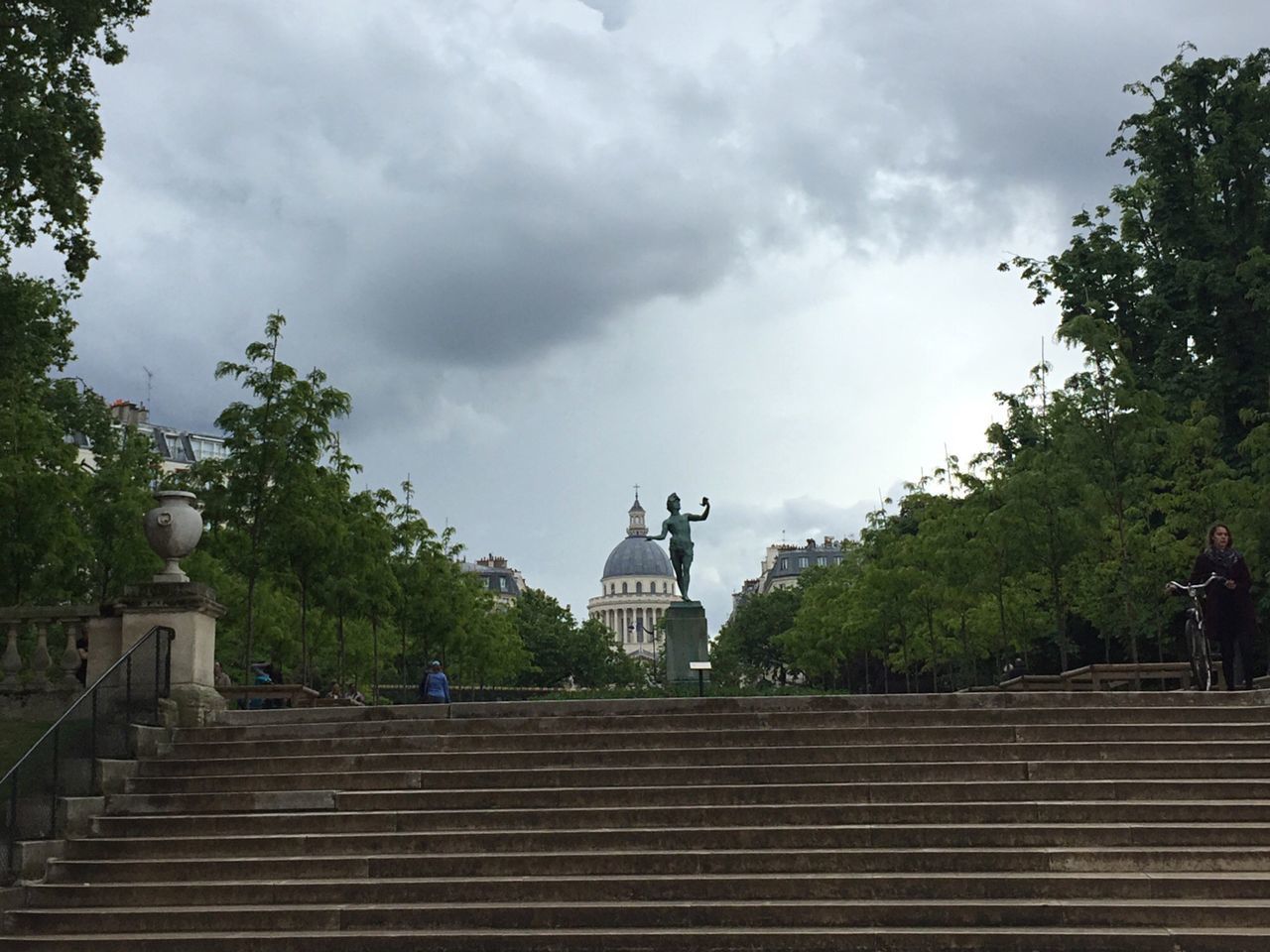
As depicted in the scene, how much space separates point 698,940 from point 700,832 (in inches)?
73.4

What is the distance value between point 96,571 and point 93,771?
20140mm

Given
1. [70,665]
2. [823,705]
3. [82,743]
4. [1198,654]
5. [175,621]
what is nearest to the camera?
[82,743]

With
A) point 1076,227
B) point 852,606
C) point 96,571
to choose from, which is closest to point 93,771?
point 96,571

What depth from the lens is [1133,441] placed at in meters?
27.5

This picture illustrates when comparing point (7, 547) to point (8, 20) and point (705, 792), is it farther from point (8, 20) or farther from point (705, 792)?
point (705, 792)

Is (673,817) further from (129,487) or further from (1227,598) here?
(129,487)

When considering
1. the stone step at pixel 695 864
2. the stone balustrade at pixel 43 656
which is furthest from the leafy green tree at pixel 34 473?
the stone step at pixel 695 864

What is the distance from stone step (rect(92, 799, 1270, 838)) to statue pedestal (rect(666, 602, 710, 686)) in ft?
59.9

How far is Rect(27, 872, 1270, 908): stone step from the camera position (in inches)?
456

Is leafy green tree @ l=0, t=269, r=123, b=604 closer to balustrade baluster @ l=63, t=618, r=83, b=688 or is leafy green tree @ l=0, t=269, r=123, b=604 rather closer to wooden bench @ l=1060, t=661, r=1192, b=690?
balustrade baluster @ l=63, t=618, r=83, b=688

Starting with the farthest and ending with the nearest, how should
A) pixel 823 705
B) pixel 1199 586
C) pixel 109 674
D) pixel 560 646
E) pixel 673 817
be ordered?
pixel 560 646, pixel 1199 586, pixel 823 705, pixel 109 674, pixel 673 817

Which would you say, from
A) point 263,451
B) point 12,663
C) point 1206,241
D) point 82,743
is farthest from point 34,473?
point 1206,241

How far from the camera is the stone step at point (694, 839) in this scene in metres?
12.5

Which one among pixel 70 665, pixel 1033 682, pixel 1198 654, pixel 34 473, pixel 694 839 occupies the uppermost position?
pixel 34 473
